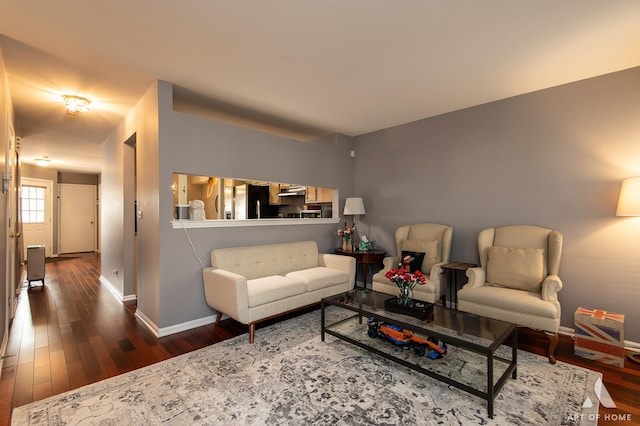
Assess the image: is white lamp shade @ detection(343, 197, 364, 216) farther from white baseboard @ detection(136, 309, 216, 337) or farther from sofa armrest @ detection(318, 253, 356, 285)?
white baseboard @ detection(136, 309, 216, 337)

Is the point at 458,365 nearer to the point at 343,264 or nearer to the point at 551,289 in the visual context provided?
the point at 551,289

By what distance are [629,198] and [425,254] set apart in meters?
1.99

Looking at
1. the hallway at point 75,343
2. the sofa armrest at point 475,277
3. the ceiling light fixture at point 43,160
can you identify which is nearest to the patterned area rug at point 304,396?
the hallway at point 75,343

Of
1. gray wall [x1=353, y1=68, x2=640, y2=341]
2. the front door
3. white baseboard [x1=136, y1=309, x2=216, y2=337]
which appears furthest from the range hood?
the front door

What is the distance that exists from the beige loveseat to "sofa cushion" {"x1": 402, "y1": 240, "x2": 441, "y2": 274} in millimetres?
918

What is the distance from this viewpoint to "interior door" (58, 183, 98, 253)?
866 cm

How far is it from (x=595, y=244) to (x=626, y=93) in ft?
5.04

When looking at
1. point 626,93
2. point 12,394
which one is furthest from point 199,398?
point 626,93

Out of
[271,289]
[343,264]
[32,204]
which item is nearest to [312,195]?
[343,264]

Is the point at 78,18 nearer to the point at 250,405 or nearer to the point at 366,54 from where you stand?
the point at 366,54

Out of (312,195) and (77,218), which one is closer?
(312,195)

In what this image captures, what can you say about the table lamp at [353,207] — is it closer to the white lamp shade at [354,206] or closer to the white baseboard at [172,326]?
the white lamp shade at [354,206]

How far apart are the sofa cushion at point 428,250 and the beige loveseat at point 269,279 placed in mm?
918

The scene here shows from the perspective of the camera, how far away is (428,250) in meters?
3.85
